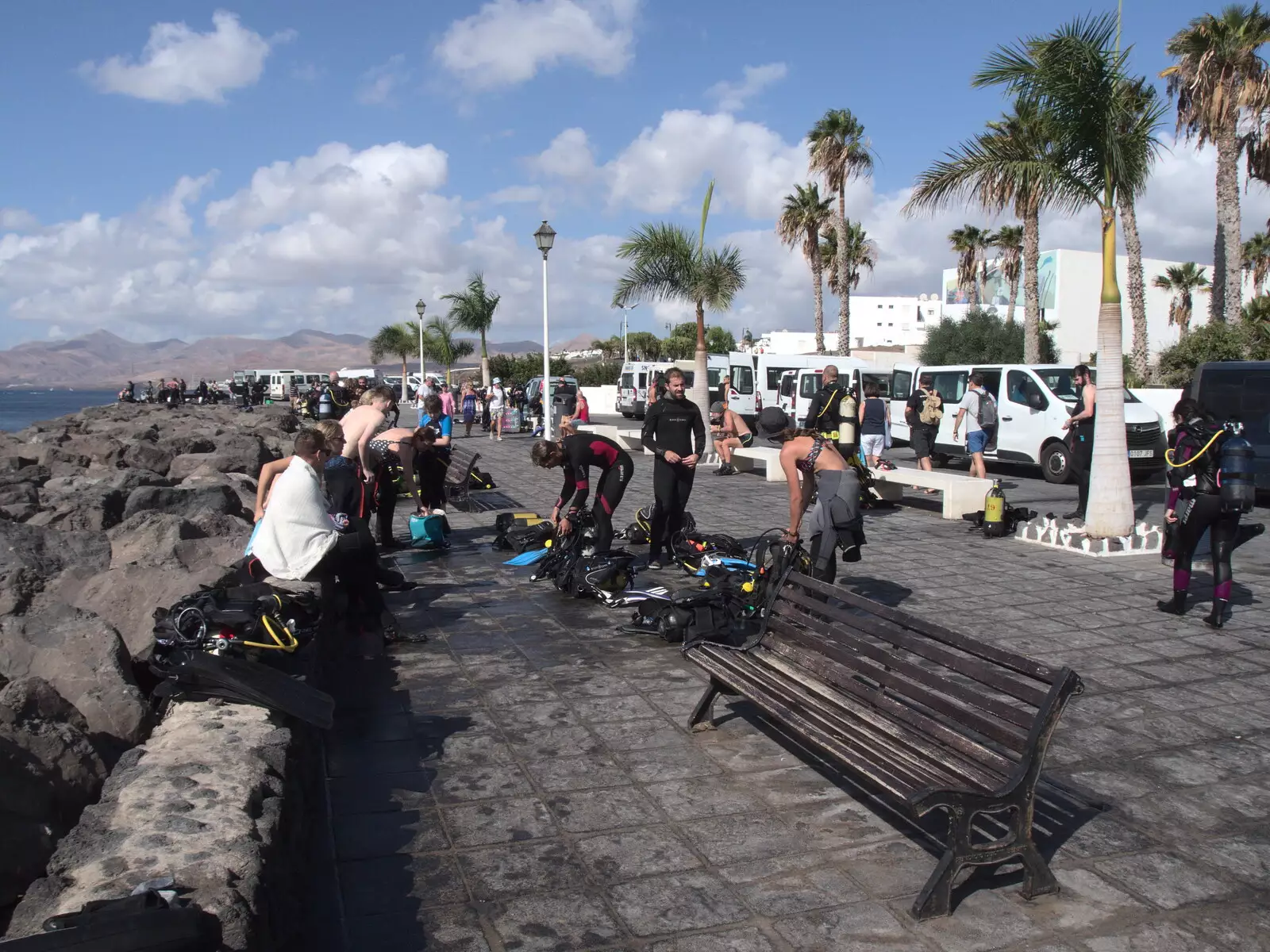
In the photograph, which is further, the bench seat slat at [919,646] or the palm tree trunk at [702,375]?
the palm tree trunk at [702,375]

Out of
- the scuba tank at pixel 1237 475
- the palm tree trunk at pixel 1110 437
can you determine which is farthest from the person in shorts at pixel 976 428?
the scuba tank at pixel 1237 475

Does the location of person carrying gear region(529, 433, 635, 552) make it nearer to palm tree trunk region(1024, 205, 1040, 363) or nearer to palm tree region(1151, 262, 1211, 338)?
palm tree trunk region(1024, 205, 1040, 363)

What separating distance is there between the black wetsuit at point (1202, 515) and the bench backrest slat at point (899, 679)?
3.27 meters

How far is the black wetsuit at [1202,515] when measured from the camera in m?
7.24

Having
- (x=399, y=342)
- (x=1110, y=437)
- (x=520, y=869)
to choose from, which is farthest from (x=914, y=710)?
(x=399, y=342)

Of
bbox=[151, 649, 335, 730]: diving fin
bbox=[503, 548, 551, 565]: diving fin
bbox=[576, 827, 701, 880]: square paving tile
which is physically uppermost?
bbox=[151, 649, 335, 730]: diving fin

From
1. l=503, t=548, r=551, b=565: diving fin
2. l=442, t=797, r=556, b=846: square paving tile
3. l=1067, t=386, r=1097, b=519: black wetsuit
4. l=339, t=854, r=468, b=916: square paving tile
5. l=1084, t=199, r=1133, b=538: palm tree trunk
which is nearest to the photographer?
l=339, t=854, r=468, b=916: square paving tile

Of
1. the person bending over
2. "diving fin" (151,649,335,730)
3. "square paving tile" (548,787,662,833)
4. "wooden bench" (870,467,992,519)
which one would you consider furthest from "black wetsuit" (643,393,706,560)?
"diving fin" (151,649,335,730)

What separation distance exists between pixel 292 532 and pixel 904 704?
3.95 meters

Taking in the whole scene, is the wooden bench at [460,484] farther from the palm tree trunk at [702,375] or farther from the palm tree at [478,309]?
the palm tree at [478,309]

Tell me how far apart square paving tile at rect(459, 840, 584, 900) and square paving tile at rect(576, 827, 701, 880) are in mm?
80

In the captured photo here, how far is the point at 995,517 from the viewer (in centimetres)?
1135

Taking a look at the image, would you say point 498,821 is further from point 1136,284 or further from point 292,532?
point 1136,284

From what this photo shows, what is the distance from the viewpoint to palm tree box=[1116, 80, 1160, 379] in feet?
35.0
